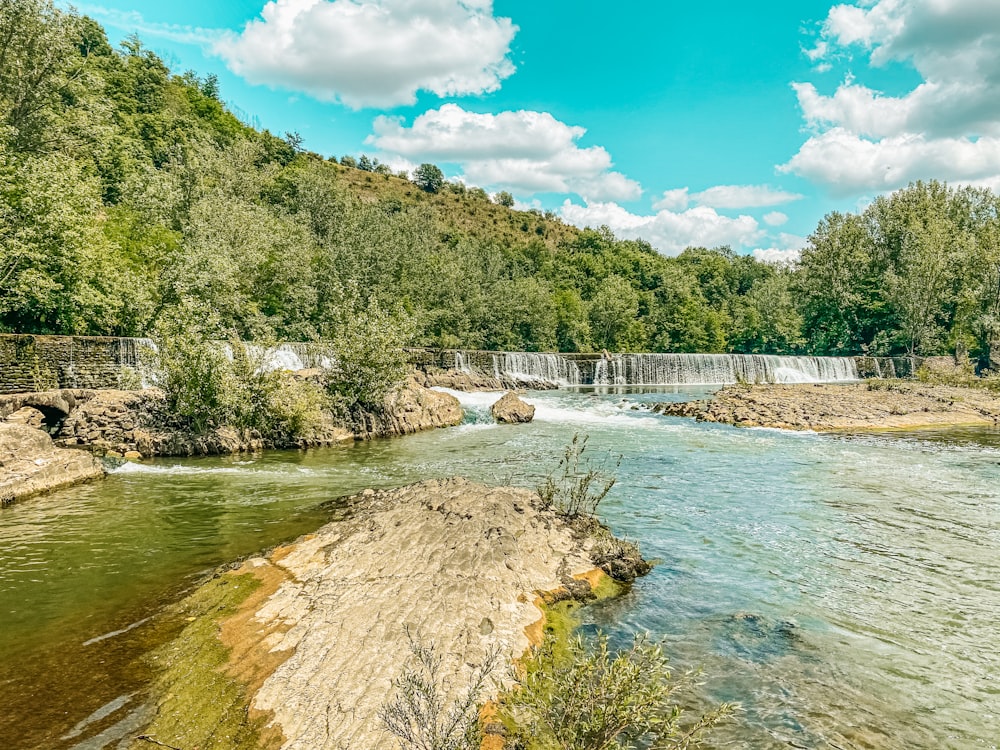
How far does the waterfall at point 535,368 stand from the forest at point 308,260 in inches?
250

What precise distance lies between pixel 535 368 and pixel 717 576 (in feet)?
131

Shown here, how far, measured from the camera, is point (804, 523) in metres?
12.4

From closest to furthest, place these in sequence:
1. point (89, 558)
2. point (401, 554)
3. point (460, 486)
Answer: point (401, 554) < point (89, 558) < point (460, 486)

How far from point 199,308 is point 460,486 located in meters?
15.2

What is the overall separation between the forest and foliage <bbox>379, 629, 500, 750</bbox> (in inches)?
711

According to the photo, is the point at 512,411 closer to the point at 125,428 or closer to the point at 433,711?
the point at 125,428

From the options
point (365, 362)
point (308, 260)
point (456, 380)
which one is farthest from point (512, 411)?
point (308, 260)

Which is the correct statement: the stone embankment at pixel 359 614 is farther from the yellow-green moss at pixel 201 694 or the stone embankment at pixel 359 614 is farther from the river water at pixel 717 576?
the river water at pixel 717 576

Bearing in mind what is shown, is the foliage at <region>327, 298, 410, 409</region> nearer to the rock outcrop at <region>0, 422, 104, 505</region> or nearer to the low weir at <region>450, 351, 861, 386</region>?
the rock outcrop at <region>0, 422, 104, 505</region>

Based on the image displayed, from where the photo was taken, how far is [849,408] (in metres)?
29.2

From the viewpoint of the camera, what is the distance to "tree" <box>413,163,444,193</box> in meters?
123

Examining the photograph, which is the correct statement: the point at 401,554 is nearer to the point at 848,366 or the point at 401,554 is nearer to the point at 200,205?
the point at 200,205

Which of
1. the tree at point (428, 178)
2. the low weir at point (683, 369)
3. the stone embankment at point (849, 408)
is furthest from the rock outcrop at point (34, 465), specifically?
the tree at point (428, 178)

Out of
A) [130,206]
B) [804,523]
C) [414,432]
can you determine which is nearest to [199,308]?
[414,432]
